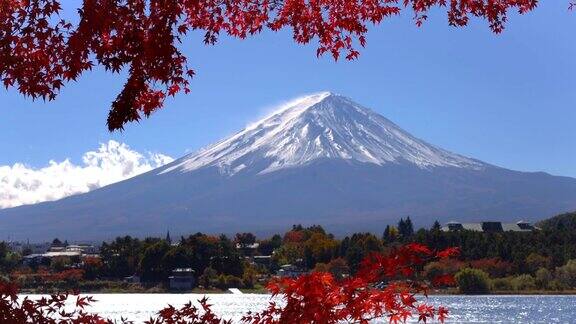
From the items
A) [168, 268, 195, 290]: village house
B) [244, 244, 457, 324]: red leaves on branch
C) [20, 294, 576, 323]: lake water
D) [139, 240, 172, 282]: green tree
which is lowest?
[20, 294, 576, 323]: lake water

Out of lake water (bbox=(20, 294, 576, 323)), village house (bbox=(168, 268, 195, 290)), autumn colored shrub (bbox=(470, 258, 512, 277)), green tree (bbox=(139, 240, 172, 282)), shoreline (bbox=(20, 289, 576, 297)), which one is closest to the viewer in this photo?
lake water (bbox=(20, 294, 576, 323))

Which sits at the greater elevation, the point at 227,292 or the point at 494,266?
the point at 494,266

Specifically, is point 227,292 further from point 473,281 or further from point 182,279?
point 473,281

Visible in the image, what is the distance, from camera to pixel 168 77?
6148mm

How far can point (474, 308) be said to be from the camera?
53.1 metres

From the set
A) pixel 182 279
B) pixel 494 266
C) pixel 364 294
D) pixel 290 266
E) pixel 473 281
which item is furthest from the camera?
pixel 290 266

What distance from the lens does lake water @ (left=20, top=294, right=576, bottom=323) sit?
43.6m

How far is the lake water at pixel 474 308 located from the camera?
43.6m

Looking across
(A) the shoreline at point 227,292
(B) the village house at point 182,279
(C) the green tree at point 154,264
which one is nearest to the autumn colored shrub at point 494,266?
(A) the shoreline at point 227,292

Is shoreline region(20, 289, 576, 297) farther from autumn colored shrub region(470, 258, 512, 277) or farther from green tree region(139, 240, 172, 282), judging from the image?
autumn colored shrub region(470, 258, 512, 277)

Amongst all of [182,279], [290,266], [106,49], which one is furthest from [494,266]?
[106,49]

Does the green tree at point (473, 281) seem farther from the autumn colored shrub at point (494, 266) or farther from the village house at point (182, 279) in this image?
the village house at point (182, 279)

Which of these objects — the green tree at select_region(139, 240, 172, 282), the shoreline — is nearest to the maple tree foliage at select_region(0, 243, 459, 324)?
the shoreline

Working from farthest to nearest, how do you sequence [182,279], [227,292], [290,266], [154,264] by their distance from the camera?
[290,266] < [154,264] < [182,279] < [227,292]
